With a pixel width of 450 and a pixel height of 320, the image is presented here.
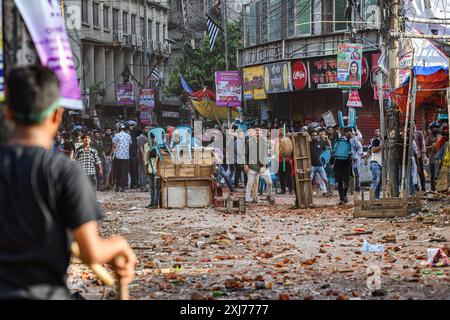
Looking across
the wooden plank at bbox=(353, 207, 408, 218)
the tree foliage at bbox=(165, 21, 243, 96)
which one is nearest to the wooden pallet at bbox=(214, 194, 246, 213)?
the wooden plank at bbox=(353, 207, 408, 218)

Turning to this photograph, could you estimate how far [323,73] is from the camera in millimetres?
39062

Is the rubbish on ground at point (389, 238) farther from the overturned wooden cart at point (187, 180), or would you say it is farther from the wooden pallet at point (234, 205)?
the overturned wooden cart at point (187, 180)

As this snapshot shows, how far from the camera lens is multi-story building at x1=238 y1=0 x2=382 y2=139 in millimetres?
38094

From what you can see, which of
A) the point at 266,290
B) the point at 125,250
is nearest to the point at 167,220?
the point at 266,290

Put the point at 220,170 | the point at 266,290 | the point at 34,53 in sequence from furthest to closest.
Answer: the point at 220,170, the point at 266,290, the point at 34,53

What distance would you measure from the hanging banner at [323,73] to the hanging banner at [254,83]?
4.26 metres

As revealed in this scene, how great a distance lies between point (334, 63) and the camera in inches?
1516

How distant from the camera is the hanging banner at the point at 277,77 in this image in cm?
4112

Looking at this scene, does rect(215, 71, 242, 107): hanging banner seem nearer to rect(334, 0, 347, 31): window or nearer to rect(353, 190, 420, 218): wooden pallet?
rect(334, 0, 347, 31): window

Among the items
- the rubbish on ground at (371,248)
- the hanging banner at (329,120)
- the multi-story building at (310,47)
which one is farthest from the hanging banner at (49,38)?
the multi-story building at (310,47)

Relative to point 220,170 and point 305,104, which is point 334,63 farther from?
point 220,170

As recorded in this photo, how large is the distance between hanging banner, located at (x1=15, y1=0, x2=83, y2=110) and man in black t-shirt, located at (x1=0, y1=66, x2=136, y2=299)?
6.90 feet

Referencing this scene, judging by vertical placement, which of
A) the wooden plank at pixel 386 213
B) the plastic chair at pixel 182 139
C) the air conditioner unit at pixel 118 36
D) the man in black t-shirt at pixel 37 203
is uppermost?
the air conditioner unit at pixel 118 36
